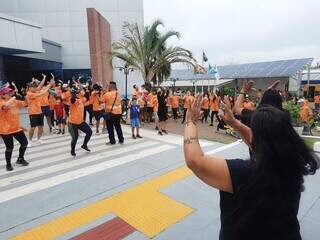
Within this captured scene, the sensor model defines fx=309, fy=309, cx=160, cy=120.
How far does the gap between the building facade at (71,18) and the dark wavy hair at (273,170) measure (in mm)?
28605

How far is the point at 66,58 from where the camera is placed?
2994cm

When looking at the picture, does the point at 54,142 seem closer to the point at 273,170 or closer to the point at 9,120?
Answer: the point at 9,120

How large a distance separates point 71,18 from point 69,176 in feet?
88.8

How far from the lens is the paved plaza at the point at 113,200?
12.4ft

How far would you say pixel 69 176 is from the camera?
5.91 metres

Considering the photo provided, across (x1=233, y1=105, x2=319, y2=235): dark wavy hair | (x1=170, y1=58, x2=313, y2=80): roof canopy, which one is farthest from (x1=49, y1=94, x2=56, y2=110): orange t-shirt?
(x1=170, y1=58, x2=313, y2=80): roof canopy

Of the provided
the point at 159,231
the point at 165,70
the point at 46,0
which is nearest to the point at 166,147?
the point at 159,231

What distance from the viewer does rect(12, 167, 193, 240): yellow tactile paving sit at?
3789 millimetres

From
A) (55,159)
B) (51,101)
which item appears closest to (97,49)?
(51,101)

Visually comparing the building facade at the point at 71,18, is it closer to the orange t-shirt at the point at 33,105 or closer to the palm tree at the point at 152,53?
the palm tree at the point at 152,53

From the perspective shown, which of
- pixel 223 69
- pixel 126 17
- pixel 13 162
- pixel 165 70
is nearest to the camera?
pixel 13 162

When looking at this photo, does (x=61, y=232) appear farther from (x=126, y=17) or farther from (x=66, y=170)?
(x=126, y=17)

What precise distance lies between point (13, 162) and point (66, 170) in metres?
1.69

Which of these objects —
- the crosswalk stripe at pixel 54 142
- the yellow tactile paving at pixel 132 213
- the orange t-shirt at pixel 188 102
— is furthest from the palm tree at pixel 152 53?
the yellow tactile paving at pixel 132 213
